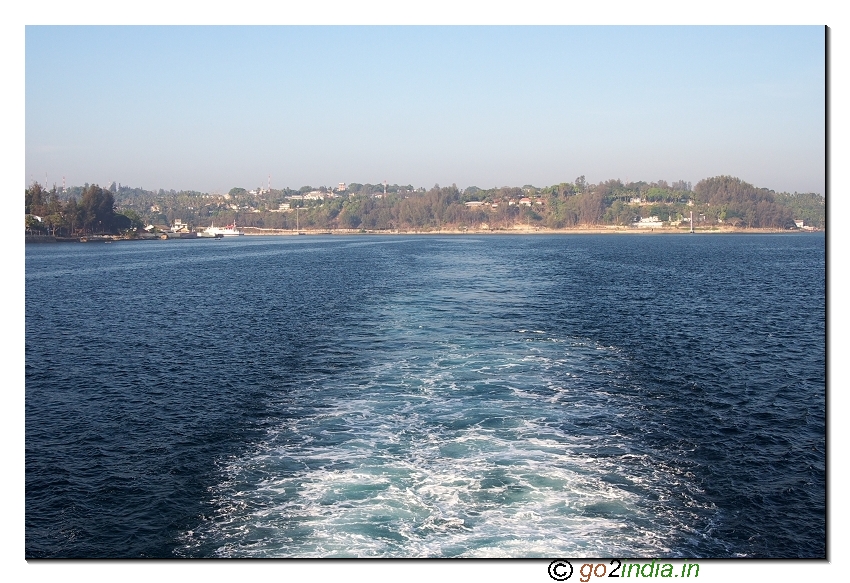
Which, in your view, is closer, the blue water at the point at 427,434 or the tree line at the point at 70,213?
the blue water at the point at 427,434

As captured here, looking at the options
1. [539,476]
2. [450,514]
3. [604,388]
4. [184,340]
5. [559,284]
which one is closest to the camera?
[450,514]

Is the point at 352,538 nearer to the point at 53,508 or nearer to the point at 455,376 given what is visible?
the point at 53,508

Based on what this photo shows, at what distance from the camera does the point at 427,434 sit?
22.0 meters

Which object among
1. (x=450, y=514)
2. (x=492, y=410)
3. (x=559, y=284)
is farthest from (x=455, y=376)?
(x=559, y=284)

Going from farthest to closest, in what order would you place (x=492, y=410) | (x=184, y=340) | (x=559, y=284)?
(x=559, y=284)
(x=184, y=340)
(x=492, y=410)

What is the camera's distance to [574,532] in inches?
619

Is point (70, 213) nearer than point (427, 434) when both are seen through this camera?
No

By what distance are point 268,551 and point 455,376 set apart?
1479cm

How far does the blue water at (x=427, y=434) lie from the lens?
1603 cm

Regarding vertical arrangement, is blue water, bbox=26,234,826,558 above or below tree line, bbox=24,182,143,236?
below

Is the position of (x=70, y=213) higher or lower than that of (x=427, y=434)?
higher

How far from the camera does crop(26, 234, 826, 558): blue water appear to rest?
16031 millimetres

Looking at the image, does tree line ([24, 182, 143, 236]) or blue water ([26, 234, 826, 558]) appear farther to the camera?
tree line ([24, 182, 143, 236])

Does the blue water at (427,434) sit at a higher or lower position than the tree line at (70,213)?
lower
